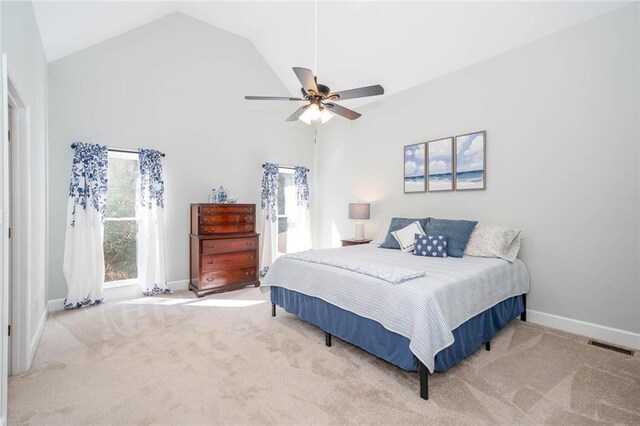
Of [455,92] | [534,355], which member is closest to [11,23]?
[455,92]

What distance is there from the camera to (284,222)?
592cm

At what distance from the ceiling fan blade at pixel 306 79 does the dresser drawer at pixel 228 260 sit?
107 inches

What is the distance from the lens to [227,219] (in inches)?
178

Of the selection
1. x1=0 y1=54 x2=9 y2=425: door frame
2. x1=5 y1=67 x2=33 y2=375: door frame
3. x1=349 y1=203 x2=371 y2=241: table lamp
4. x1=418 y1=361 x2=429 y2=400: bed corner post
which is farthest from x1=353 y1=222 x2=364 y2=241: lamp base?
x1=0 y1=54 x2=9 y2=425: door frame

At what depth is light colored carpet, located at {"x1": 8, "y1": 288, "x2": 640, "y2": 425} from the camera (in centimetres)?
183

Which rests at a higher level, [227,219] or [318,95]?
[318,95]

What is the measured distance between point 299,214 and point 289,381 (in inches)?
155

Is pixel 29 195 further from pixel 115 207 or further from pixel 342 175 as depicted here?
pixel 342 175

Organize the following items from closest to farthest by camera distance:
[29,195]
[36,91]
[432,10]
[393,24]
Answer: [29,195] → [36,91] → [432,10] → [393,24]

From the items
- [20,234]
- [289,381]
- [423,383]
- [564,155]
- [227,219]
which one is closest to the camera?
[423,383]

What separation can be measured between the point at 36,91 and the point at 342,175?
4.25m

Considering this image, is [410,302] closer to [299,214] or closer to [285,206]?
[299,214]

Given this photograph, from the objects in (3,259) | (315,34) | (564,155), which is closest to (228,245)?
(3,259)

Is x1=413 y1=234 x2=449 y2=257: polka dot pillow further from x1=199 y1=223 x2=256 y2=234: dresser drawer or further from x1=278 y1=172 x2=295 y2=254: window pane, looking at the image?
x1=278 y1=172 x2=295 y2=254: window pane
